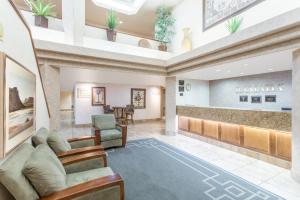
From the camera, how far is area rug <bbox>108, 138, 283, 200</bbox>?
2260mm

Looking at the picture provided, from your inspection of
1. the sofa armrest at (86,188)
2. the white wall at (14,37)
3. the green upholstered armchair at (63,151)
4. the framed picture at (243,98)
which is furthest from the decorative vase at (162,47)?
the sofa armrest at (86,188)

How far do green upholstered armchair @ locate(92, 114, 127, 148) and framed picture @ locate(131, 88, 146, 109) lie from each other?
13.4 feet

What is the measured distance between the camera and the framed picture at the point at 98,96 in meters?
7.85

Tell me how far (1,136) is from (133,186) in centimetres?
189

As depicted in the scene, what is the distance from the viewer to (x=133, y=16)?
748 centimetres

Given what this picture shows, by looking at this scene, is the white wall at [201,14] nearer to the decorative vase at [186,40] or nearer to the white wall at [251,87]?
the decorative vase at [186,40]

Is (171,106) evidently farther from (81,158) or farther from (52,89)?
(81,158)

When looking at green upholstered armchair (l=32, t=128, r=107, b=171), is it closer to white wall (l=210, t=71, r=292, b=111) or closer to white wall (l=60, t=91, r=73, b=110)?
white wall (l=210, t=71, r=292, b=111)

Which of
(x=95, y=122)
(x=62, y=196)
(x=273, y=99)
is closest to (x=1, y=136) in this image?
(x=62, y=196)

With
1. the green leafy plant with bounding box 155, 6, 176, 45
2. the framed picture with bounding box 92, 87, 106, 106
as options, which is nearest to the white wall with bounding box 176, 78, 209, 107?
the green leafy plant with bounding box 155, 6, 176, 45

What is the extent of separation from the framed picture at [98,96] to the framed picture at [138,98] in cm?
160

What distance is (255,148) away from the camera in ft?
12.3

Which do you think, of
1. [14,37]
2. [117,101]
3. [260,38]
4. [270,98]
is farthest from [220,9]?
[117,101]

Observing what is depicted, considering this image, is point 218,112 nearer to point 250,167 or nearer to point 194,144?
point 194,144
